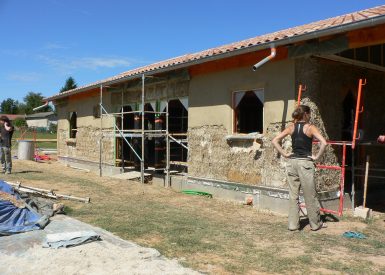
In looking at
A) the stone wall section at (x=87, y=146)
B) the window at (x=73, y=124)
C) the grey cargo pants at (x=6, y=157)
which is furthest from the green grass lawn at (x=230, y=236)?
the window at (x=73, y=124)

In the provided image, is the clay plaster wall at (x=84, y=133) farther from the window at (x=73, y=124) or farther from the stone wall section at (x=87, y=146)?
the window at (x=73, y=124)

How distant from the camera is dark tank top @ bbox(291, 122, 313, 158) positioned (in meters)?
6.36

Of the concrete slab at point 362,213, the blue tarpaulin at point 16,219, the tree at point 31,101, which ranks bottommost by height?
the concrete slab at point 362,213

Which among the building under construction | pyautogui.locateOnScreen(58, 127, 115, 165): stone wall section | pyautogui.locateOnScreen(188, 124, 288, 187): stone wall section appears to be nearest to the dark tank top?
the building under construction

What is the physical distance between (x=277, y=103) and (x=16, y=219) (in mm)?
5150

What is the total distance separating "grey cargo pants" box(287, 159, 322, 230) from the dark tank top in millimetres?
107

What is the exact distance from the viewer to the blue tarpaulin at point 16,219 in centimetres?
576

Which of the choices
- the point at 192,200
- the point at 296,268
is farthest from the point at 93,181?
the point at 296,268

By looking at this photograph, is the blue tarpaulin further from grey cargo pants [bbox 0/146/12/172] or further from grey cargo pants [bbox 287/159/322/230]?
grey cargo pants [bbox 0/146/12/172]

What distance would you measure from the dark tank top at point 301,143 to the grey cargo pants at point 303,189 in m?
0.11

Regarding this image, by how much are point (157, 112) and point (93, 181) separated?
2.87 meters

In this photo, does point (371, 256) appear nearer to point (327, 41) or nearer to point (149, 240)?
point (149, 240)

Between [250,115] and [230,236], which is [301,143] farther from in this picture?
[250,115]

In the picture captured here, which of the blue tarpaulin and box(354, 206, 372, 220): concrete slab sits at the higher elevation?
the blue tarpaulin
